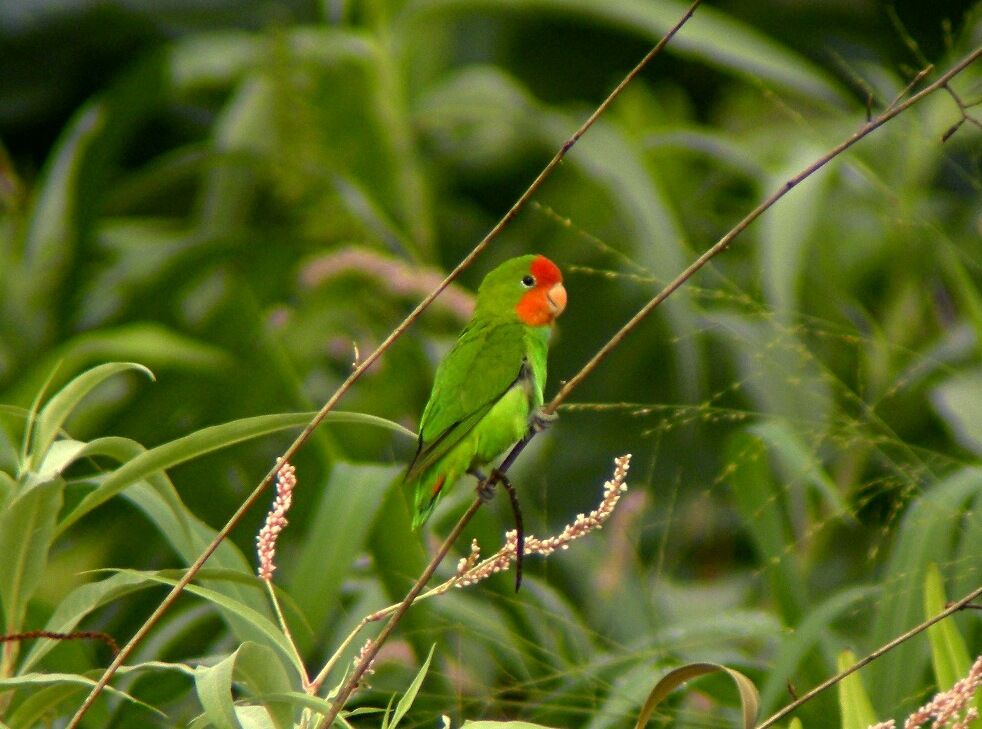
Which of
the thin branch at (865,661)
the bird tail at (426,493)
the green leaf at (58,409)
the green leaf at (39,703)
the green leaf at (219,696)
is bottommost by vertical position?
the thin branch at (865,661)

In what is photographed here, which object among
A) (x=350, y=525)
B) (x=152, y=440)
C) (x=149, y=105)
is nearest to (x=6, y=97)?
(x=149, y=105)

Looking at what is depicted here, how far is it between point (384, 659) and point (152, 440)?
0.70 m

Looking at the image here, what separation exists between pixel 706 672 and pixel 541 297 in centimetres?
72

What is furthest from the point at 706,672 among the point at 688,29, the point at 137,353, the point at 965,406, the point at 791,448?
the point at 688,29

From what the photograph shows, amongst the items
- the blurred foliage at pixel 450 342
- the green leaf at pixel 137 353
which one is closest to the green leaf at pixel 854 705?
the blurred foliage at pixel 450 342

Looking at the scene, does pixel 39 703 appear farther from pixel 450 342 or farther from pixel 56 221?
pixel 56 221

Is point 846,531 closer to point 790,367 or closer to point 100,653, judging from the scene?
point 790,367

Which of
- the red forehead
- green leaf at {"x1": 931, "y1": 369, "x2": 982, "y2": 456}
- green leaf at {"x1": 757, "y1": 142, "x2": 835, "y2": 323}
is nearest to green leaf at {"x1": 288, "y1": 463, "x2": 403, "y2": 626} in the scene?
the red forehead

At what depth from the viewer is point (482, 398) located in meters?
1.46

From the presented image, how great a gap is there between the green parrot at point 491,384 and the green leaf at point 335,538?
0.16 feet

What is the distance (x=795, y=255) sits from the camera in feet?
7.86

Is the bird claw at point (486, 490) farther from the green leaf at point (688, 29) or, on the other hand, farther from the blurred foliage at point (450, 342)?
the green leaf at point (688, 29)

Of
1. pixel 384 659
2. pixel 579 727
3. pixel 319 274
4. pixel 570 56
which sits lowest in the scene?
pixel 579 727

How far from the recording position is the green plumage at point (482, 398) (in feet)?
4.71
